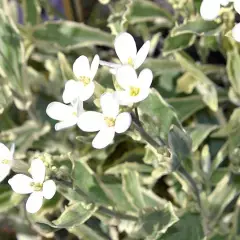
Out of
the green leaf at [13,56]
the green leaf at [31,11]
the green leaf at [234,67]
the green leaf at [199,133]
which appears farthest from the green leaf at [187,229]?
the green leaf at [31,11]

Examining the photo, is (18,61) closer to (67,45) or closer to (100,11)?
(67,45)

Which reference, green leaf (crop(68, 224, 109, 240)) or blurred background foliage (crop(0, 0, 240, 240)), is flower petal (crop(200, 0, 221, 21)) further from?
green leaf (crop(68, 224, 109, 240))

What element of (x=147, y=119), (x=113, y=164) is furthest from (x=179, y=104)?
(x=147, y=119)

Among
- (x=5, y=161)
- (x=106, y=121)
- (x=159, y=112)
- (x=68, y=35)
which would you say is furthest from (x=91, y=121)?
(x=68, y=35)

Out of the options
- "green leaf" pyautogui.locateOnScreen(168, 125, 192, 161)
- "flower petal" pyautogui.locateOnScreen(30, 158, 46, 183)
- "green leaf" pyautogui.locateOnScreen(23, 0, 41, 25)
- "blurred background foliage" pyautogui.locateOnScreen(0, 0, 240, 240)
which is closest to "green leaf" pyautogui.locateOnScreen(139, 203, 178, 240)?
"blurred background foliage" pyautogui.locateOnScreen(0, 0, 240, 240)

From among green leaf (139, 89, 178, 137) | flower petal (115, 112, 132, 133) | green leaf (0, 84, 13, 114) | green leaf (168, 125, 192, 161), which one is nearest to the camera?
flower petal (115, 112, 132, 133)
